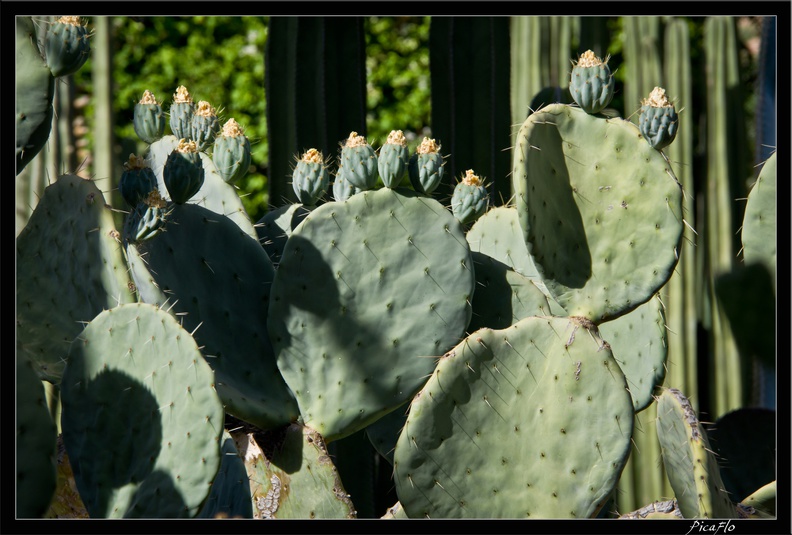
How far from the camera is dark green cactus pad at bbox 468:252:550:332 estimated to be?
1.85 metres

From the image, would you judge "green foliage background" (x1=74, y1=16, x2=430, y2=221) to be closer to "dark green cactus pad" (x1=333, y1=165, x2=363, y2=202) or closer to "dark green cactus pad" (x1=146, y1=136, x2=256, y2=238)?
"dark green cactus pad" (x1=146, y1=136, x2=256, y2=238)

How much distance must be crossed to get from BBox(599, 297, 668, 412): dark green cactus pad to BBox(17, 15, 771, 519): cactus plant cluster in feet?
0.55

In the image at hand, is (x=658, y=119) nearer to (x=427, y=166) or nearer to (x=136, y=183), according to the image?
(x=427, y=166)

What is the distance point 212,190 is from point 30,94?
565mm

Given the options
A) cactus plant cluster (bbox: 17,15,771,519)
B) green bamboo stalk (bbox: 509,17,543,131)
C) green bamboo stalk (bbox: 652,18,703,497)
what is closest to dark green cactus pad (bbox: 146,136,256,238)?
cactus plant cluster (bbox: 17,15,771,519)

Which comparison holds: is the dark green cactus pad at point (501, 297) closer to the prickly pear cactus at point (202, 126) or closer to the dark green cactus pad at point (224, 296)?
the dark green cactus pad at point (224, 296)

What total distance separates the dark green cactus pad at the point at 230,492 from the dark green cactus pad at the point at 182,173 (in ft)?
1.43

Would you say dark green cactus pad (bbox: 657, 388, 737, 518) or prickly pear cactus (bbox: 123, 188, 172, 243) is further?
dark green cactus pad (bbox: 657, 388, 737, 518)

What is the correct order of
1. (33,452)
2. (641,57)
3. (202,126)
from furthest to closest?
(641,57)
(202,126)
(33,452)

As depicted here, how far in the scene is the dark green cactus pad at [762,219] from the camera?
2029 millimetres

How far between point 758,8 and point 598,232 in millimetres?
587

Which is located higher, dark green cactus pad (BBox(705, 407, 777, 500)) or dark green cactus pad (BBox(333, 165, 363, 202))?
dark green cactus pad (BBox(333, 165, 363, 202))

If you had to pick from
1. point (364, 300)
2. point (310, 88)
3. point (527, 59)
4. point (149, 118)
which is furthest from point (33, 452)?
point (527, 59)
